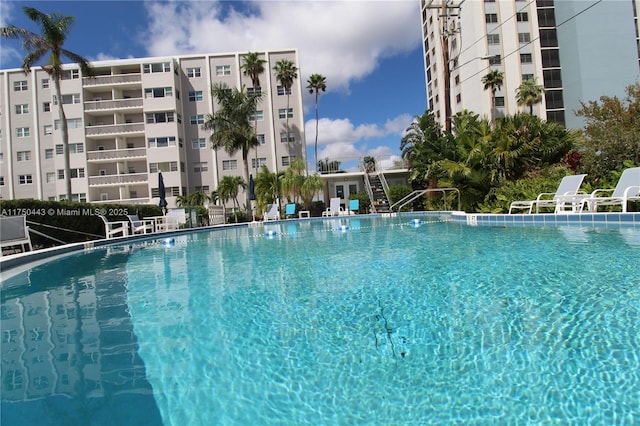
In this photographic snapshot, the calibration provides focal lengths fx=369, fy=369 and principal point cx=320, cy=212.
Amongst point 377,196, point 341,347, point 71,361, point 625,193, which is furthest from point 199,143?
point 341,347

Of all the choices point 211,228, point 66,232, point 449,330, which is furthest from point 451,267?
point 211,228

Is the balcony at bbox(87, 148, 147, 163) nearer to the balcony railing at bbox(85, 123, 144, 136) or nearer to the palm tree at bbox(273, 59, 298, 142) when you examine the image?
the balcony railing at bbox(85, 123, 144, 136)

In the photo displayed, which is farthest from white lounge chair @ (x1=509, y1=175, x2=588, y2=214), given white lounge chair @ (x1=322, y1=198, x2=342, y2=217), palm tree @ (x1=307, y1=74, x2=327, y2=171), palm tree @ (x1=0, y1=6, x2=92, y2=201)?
palm tree @ (x1=307, y1=74, x2=327, y2=171)

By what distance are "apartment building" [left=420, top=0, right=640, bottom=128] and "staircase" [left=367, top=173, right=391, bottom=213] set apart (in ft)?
45.3

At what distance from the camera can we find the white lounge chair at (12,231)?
30.0 ft

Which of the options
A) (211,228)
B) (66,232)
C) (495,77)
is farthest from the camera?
(495,77)

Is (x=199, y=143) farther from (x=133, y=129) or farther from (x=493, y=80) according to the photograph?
(x=493, y=80)

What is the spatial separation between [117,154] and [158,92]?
24.2ft

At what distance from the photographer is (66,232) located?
13156 mm

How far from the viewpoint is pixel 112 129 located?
120 feet

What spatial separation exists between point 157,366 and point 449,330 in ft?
8.26

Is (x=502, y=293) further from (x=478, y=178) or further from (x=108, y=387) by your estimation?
(x=478, y=178)

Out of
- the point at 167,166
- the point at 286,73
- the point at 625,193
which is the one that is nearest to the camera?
the point at 625,193

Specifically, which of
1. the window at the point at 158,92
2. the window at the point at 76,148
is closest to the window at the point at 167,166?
the window at the point at 158,92
